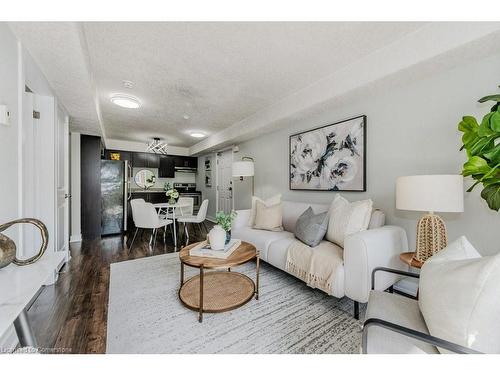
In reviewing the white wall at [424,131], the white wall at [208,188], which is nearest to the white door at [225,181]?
the white wall at [208,188]

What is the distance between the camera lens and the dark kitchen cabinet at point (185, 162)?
6758mm

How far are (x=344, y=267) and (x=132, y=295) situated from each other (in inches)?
77.6

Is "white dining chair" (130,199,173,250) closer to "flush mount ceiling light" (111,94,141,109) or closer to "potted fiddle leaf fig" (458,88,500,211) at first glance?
"flush mount ceiling light" (111,94,141,109)

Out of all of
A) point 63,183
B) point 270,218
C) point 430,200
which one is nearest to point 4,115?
point 63,183

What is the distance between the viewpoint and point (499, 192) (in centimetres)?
124

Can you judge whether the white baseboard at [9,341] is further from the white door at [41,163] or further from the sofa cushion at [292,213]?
the sofa cushion at [292,213]

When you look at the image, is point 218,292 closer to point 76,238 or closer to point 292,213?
point 292,213

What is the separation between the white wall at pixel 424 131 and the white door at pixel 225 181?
2.99 m

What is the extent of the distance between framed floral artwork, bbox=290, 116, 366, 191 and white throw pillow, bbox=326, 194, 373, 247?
0.47 m

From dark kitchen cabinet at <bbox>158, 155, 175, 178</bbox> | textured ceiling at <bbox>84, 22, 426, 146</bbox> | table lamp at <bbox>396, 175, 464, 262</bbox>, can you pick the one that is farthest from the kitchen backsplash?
table lamp at <bbox>396, 175, 464, 262</bbox>

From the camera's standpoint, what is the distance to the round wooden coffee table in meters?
1.64
